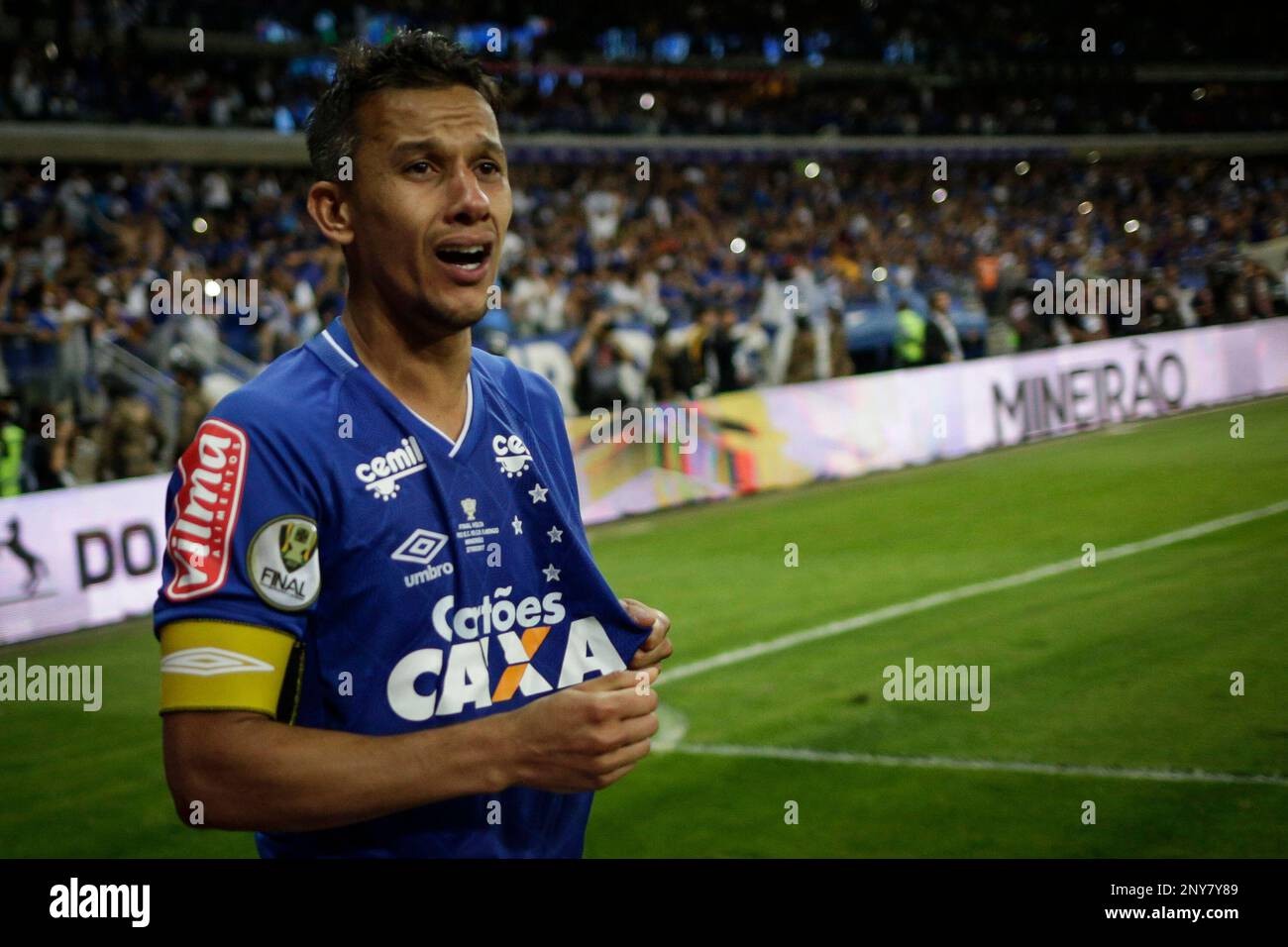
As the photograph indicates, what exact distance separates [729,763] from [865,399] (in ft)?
34.4

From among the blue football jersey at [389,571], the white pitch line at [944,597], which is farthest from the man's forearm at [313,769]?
the white pitch line at [944,597]

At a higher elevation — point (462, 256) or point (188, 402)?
point (188, 402)

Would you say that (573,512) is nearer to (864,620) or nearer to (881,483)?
(864,620)

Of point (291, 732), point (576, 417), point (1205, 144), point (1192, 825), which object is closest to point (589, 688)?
point (291, 732)

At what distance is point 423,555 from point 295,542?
0.81 feet

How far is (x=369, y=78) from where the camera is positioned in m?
2.37

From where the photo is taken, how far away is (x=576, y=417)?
15305mm

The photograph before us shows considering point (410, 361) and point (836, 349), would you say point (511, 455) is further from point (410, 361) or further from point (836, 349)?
point (836, 349)

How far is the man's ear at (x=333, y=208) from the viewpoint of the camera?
7.93 ft

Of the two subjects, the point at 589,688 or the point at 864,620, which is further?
the point at 864,620

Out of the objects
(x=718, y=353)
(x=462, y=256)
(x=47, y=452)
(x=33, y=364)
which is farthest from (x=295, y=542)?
(x=718, y=353)

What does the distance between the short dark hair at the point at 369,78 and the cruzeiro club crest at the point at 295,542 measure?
630mm

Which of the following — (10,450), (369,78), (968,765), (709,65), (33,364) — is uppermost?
(709,65)
